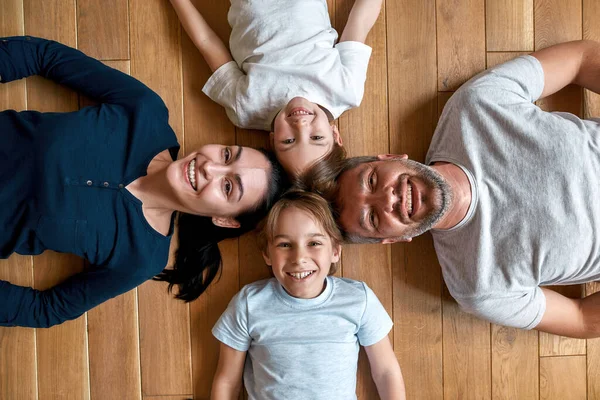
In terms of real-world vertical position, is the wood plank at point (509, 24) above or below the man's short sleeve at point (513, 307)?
above

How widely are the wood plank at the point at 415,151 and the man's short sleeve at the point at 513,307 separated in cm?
19

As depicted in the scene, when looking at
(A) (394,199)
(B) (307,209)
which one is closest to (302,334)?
(B) (307,209)

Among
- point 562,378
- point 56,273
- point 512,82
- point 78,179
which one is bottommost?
point 562,378

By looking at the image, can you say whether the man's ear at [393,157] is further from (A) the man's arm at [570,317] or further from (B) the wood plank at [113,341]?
(B) the wood plank at [113,341]

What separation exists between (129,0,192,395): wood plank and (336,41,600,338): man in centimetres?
71

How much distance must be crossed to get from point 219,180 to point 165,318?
644 mm

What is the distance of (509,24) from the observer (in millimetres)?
1610

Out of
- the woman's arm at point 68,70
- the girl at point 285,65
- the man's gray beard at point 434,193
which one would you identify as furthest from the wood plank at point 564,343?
the woman's arm at point 68,70

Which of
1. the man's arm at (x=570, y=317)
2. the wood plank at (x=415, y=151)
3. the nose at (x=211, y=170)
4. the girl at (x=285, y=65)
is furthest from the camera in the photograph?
the wood plank at (x=415, y=151)

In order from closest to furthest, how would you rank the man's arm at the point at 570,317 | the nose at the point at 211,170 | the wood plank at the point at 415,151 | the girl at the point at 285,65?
the nose at the point at 211,170 → the girl at the point at 285,65 → the man's arm at the point at 570,317 → the wood plank at the point at 415,151

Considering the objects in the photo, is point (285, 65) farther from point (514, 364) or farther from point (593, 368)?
point (593, 368)

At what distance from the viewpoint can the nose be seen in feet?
4.17

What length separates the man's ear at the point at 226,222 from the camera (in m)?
1.40

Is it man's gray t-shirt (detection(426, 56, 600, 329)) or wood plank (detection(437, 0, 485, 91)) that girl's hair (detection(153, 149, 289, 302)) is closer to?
man's gray t-shirt (detection(426, 56, 600, 329))
